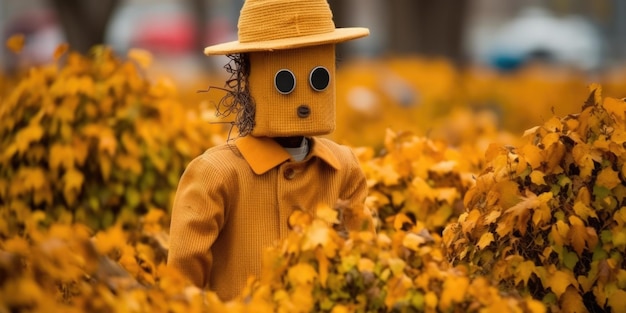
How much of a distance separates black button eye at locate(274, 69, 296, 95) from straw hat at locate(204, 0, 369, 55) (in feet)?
0.35

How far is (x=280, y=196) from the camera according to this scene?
3879mm

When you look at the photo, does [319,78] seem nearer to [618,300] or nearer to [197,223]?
[197,223]

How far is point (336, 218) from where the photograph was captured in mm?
3439

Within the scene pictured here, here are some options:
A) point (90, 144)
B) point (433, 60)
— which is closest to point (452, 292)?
point (90, 144)

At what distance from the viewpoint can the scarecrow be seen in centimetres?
383

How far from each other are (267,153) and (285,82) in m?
0.23

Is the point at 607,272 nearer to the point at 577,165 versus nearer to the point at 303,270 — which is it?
the point at 577,165

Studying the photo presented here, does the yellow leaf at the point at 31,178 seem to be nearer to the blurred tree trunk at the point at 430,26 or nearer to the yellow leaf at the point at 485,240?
the yellow leaf at the point at 485,240

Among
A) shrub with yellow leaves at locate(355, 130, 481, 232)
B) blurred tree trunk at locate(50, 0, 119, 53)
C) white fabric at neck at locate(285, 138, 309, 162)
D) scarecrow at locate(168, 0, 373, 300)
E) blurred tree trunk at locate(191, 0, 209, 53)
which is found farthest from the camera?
blurred tree trunk at locate(191, 0, 209, 53)

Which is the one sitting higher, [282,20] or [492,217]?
[282,20]

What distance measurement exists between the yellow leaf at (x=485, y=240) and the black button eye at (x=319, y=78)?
71 cm

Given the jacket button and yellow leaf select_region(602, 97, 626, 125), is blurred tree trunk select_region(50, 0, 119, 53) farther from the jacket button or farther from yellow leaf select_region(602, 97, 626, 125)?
yellow leaf select_region(602, 97, 626, 125)

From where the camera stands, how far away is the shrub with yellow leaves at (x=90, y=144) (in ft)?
17.7

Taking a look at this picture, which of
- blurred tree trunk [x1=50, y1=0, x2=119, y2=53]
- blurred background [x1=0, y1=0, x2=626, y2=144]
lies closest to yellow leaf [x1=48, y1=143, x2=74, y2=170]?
blurred background [x1=0, y1=0, x2=626, y2=144]
